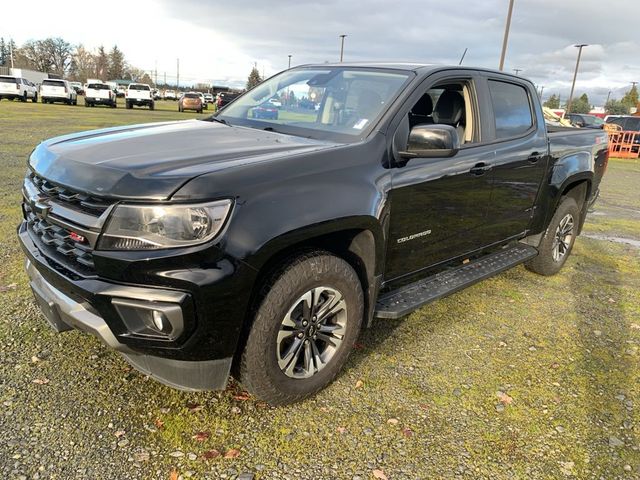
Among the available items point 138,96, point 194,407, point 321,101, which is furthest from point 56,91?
point 194,407

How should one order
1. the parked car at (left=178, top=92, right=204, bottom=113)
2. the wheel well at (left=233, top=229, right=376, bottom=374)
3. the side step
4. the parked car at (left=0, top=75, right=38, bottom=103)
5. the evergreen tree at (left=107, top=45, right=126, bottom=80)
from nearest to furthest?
the wheel well at (left=233, top=229, right=376, bottom=374) → the side step → the parked car at (left=0, top=75, right=38, bottom=103) → the parked car at (left=178, top=92, right=204, bottom=113) → the evergreen tree at (left=107, top=45, right=126, bottom=80)

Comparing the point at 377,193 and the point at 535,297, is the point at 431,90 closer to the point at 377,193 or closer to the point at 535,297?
the point at 377,193

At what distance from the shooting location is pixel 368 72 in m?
3.60

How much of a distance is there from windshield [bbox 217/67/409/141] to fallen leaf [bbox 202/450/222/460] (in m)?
1.87

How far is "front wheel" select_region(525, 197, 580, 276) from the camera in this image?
16.3 ft

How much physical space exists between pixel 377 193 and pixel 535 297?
2630mm

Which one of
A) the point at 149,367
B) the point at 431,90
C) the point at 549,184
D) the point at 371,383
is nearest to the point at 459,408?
the point at 371,383

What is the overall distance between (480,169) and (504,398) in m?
1.61

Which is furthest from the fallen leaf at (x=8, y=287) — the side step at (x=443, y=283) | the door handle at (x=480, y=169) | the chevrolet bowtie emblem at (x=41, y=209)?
the door handle at (x=480, y=169)

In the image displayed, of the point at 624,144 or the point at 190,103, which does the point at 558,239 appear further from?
the point at 190,103

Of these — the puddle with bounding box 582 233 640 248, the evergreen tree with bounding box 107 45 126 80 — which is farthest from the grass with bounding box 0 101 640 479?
the evergreen tree with bounding box 107 45 126 80

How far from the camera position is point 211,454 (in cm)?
240

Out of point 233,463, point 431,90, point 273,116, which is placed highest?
point 431,90

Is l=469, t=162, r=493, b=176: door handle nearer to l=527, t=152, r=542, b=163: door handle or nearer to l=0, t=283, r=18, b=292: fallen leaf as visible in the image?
l=527, t=152, r=542, b=163: door handle
